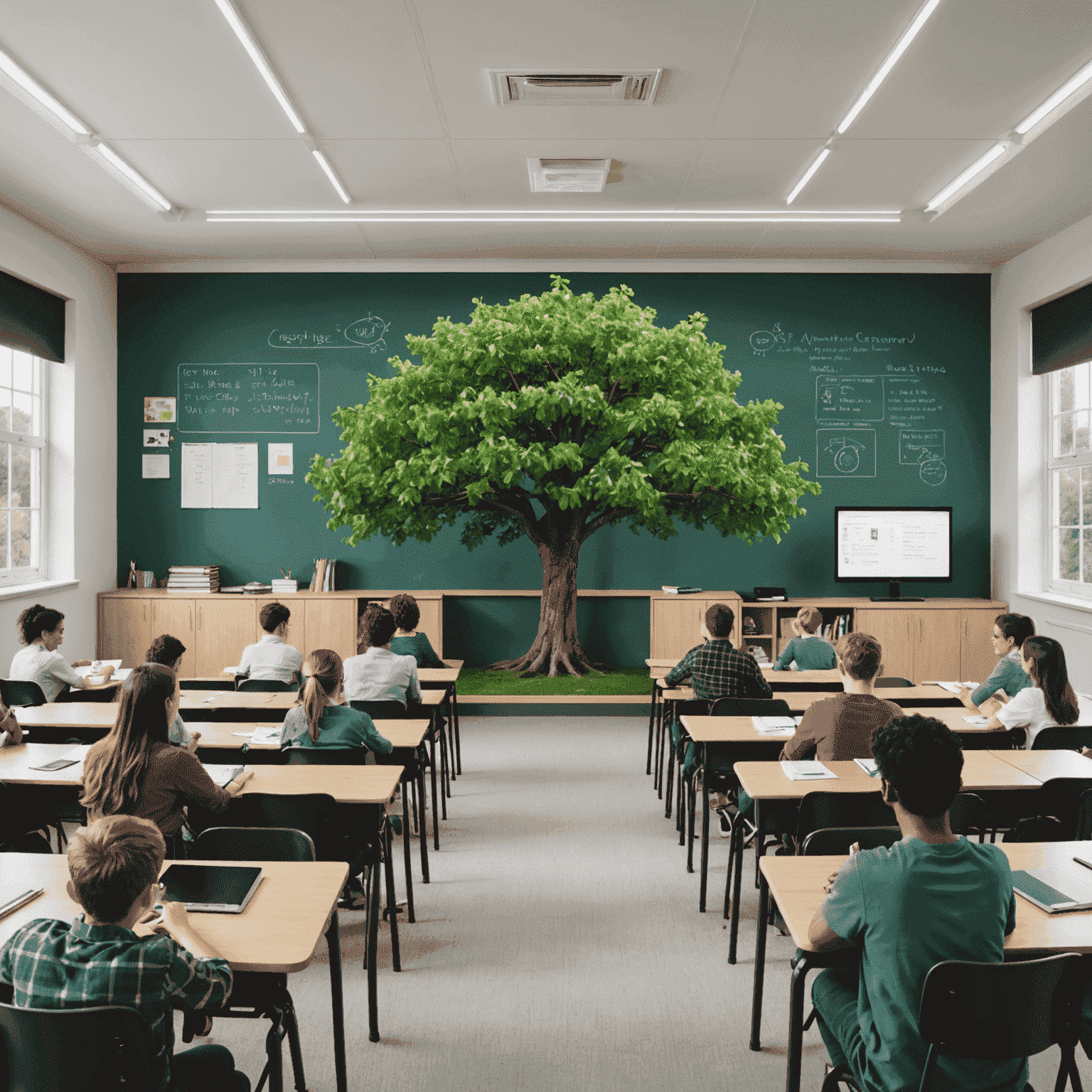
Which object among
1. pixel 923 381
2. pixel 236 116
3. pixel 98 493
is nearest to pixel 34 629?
pixel 236 116

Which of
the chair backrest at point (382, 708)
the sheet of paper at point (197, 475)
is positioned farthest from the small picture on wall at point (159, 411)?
the chair backrest at point (382, 708)

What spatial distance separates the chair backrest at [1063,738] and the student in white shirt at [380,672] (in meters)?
2.75

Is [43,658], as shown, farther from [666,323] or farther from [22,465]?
[666,323]

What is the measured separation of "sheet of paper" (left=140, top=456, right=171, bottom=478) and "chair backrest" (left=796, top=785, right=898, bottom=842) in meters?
6.94

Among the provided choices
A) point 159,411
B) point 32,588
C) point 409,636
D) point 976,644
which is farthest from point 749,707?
point 159,411

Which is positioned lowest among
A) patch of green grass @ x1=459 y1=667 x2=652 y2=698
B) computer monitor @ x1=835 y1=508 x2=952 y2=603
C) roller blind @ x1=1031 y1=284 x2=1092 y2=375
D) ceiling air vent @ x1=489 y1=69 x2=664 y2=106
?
patch of green grass @ x1=459 y1=667 x2=652 y2=698

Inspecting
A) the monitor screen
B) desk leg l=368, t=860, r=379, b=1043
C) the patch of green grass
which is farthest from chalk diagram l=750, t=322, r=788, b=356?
desk leg l=368, t=860, r=379, b=1043

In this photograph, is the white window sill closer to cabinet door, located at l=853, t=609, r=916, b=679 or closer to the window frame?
cabinet door, located at l=853, t=609, r=916, b=679

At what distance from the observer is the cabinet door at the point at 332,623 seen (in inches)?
295

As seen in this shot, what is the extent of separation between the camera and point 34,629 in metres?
4.58

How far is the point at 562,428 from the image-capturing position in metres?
6.64

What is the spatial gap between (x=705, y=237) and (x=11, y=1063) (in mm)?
7079

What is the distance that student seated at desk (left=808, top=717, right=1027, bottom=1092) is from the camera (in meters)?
1.66

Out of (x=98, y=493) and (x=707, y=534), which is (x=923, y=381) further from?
(x=98, y=493)
